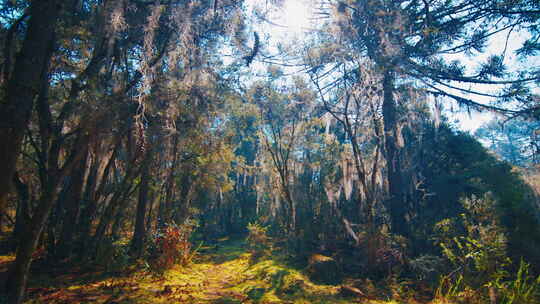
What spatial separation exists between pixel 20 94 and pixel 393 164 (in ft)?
36.4

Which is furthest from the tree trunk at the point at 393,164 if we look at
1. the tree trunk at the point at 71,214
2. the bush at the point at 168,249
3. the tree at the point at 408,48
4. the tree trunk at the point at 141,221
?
the tree trunk at the point at 71,214

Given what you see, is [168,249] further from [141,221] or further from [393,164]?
[393,164]

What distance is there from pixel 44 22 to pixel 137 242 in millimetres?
6945

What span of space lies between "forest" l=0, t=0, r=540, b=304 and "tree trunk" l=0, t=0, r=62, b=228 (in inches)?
0.7

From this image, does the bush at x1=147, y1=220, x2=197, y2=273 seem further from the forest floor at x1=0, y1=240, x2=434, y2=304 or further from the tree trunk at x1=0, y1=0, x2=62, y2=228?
the tree trunk at x1=0, y1=0, x2=62, y2=228

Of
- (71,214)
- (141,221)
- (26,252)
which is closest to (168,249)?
(141,221)

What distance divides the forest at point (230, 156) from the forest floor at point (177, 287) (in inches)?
2.4

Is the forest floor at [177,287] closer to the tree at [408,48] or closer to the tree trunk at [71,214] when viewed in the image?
the tree trunk at [71,214]

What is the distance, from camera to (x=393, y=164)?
36.9 ft

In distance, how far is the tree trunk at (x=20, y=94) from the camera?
133 inches

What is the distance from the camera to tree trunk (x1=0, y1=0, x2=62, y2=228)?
3.38 metres

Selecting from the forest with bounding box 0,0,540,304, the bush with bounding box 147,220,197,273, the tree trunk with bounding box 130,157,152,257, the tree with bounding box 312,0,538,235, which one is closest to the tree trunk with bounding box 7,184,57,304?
the forest with bounding box 0,0,540,304

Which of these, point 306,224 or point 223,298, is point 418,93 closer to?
point 306,224

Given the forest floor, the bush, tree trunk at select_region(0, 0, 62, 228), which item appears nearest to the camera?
tree trunk at select_region(0, 0, 62, 228)
